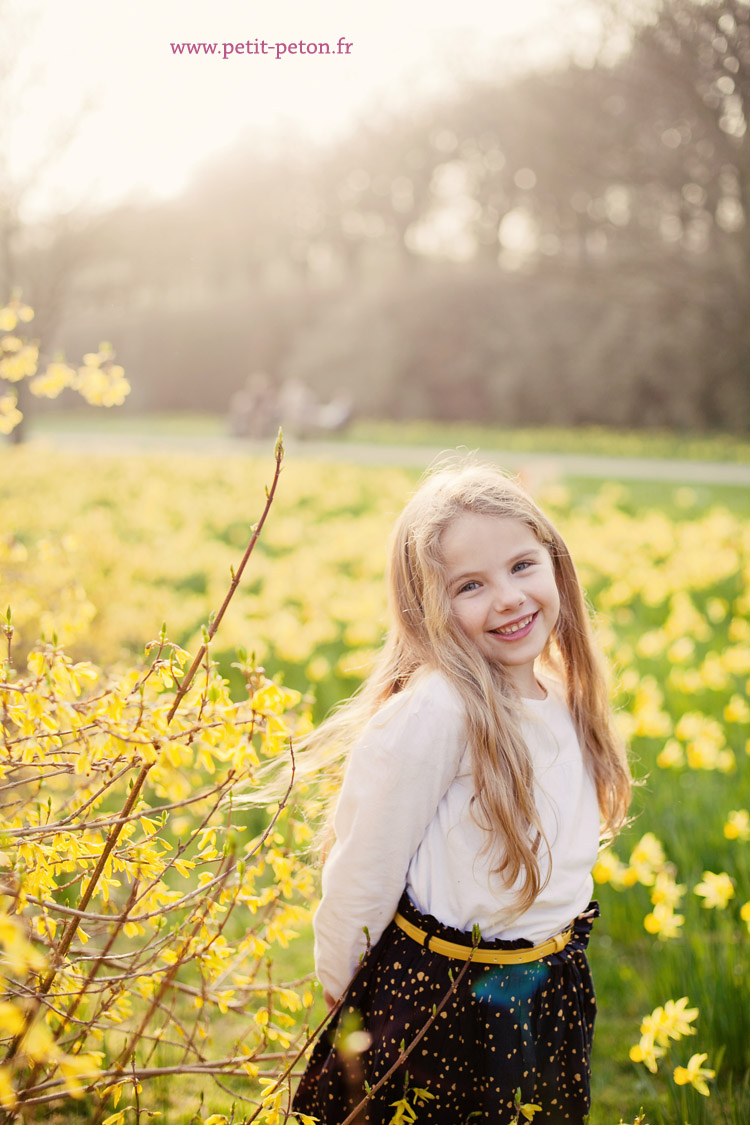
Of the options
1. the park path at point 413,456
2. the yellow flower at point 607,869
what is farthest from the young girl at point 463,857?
the park path at point 413,456

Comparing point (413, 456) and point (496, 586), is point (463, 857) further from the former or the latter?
point (413, 456)

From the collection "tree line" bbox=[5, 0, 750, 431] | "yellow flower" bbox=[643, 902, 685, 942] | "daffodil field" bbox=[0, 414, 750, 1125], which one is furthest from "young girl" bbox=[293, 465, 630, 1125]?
"tree line" bbox=[5, 0, 750, 431]

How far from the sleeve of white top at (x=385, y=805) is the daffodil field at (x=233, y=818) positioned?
10 cm

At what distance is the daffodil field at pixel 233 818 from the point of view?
1.28m

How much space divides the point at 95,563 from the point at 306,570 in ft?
3.82

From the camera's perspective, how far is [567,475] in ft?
37.2

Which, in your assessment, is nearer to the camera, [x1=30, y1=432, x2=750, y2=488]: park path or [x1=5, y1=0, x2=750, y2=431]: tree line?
[x1=5, y1=0, x2=750, y2=431]: tree line

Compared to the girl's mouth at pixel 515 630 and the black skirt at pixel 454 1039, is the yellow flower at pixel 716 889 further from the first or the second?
the girl's mouth at pixel 515 630

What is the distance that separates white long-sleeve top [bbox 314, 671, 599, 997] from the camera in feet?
4.95

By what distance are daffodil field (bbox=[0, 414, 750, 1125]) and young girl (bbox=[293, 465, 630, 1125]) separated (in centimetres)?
14

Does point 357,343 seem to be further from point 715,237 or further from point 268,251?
point 715,237

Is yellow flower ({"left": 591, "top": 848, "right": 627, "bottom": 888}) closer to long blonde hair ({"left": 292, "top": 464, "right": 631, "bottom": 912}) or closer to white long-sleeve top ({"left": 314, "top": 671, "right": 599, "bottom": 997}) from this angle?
long blonde hair ({"left": 292, "top": 464, "right": 631, "bottom": 912})

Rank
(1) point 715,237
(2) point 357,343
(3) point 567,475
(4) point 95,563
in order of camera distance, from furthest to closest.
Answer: (2) point 357,343
(1) point 715,237
(3) point 567,475
(4) point 95,563

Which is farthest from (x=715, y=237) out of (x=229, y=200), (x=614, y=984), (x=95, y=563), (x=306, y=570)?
(x=229, y=200)
